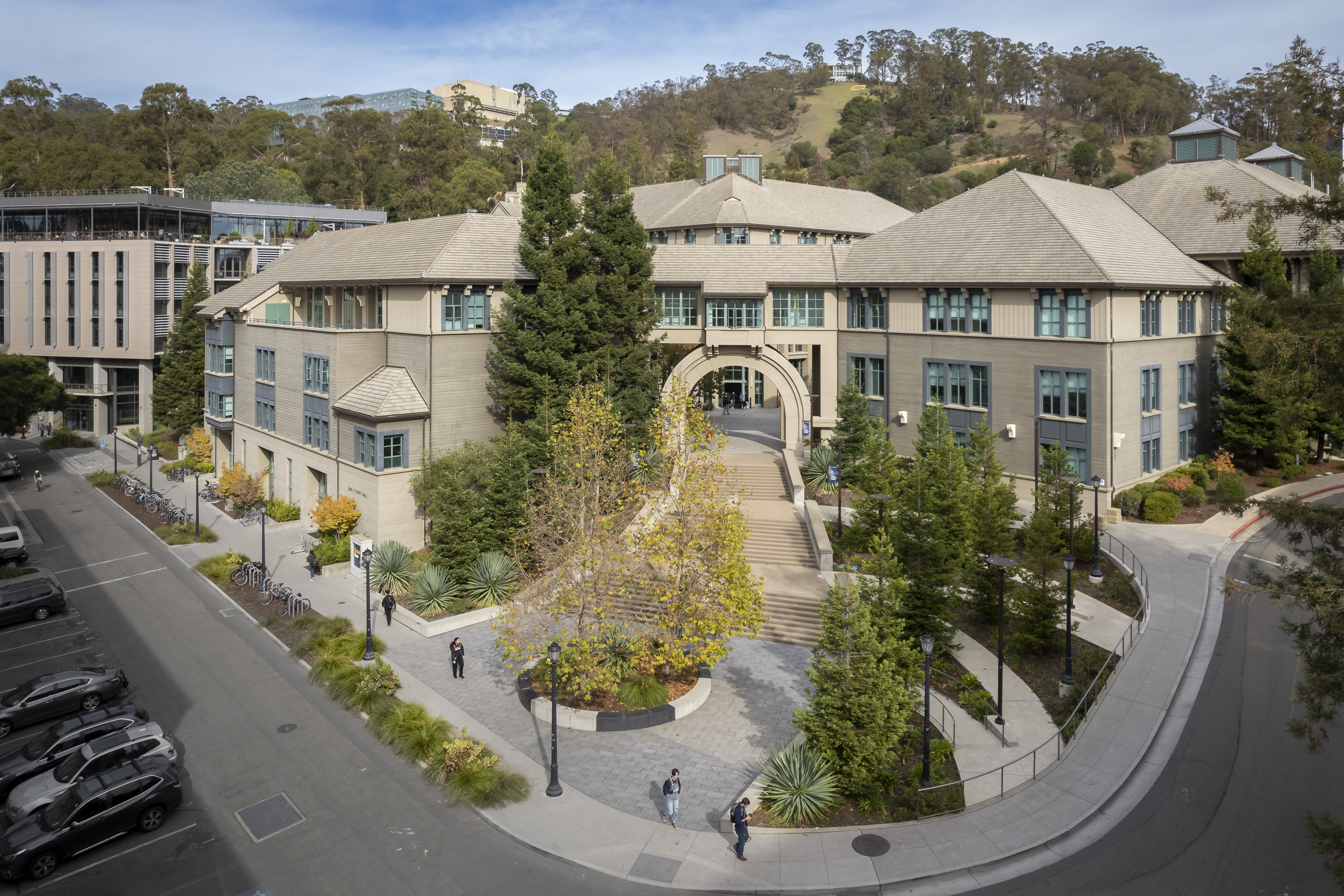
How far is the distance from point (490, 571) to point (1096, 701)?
2059cm

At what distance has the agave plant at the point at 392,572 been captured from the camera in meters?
33.7

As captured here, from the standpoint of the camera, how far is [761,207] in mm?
60438

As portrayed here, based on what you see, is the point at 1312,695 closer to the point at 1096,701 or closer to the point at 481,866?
the point at 1096,701

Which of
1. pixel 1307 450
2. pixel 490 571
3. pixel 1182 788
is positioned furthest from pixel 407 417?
pixel 1307 450

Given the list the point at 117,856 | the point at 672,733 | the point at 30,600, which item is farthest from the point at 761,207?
the point at 117,856

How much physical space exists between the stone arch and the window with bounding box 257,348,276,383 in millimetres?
22093

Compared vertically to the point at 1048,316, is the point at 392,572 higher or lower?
lower

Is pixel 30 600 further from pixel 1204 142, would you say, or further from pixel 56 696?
pixel 1204 142

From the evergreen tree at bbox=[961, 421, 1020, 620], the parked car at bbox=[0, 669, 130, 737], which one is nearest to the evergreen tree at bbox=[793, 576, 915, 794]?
the evergreen tree at bbox=[961, 421, 1020, 620]

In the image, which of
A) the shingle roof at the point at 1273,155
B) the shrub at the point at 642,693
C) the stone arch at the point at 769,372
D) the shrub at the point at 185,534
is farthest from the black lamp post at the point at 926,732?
the shingle roof at the point at 1273,155

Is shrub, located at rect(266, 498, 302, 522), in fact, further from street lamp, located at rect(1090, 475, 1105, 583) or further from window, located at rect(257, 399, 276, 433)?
street lamp, located at rect(1090, 475, 1105, 583)

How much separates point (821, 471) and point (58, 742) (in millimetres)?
29261

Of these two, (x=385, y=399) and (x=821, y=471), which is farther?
(x=821, y=471)

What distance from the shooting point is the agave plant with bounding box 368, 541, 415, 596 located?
33.7 m
